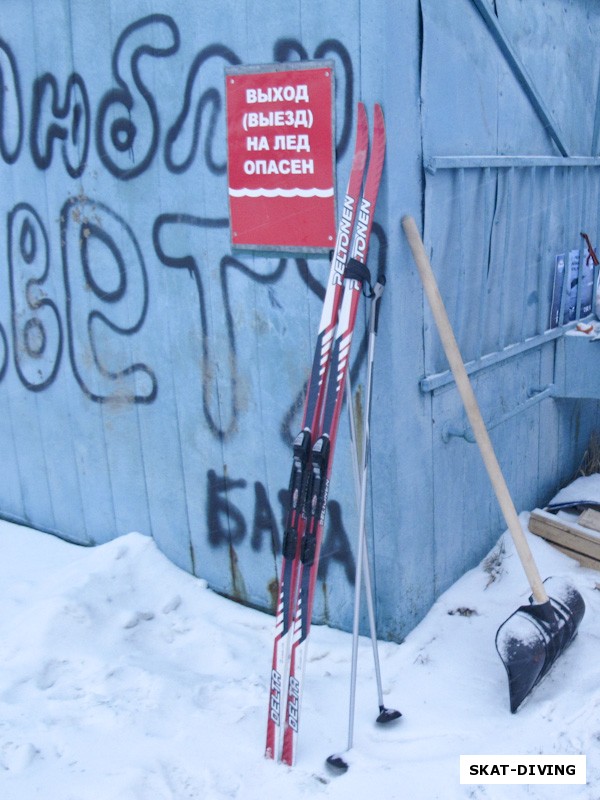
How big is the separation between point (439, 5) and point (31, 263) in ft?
7.49

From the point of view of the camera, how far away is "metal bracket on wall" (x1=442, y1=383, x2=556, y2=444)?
11.7 ft

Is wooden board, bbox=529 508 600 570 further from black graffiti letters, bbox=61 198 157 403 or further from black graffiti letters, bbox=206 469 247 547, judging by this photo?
black graffiti letters, bbox=61 198 157 403

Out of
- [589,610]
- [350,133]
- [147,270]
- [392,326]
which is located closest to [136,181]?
[147,270]

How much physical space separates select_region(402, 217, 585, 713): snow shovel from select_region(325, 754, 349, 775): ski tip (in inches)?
25.8

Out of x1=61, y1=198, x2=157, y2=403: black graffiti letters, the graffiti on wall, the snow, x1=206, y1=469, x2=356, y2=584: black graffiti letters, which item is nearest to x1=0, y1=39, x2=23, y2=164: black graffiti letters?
the graffiti on wall

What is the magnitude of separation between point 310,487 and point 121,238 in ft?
5.57

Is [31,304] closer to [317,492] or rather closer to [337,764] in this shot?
[317,492]

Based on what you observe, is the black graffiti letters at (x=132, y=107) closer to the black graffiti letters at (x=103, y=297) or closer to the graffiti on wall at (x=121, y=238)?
the graffiti on wall at (x=121, y=238)

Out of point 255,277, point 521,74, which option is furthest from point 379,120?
point 521,74

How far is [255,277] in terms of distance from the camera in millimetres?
3453

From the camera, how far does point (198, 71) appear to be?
3406mm

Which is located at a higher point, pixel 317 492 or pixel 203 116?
pixel 203 116

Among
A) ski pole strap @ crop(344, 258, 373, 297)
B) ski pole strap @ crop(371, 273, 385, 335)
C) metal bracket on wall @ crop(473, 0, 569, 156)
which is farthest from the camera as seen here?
metal bracket on wall @ crop(473, 0, 569, 156)

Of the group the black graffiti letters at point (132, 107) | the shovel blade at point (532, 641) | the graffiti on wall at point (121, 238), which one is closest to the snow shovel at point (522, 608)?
the shovel blade at point (532, 641)
